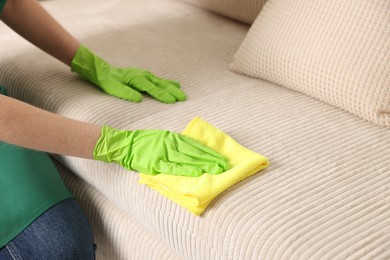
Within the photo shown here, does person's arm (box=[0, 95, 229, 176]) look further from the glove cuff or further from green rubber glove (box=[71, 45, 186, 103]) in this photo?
green rubber glove (box=[71, 45, 186, 103])

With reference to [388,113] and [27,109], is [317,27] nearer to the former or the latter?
[388,113]

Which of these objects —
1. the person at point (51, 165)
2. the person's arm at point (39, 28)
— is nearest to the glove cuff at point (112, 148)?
the person at point (51, 165)

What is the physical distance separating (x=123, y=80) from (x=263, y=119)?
0.42 meters

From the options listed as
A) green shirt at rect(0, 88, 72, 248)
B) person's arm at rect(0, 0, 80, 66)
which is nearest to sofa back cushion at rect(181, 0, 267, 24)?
person's arm at rect(0, 0, 80, 66)

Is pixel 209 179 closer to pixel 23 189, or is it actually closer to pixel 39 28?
pixel 23 189

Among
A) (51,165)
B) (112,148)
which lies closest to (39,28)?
(51,165)

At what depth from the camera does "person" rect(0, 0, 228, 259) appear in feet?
3.67

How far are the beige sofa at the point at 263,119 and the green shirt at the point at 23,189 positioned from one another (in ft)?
0.28

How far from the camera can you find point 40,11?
1521mm

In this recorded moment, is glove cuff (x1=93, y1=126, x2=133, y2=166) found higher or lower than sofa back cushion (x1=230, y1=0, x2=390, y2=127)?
lower

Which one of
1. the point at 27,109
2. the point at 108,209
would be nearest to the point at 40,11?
the point at 27,109

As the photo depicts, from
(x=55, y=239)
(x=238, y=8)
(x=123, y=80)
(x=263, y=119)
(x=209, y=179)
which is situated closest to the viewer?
(x=209, y=179)

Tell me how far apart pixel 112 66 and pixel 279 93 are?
496 millimetres

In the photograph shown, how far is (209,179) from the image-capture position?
1.05 metres
